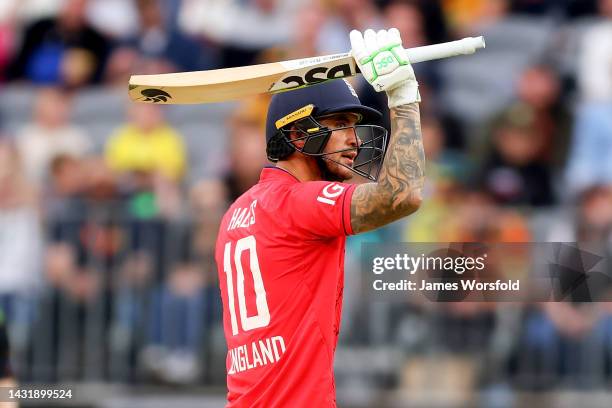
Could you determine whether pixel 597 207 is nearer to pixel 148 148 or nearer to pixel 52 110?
pixel 148 148

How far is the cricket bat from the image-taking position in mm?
5688

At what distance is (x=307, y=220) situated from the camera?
553 cm

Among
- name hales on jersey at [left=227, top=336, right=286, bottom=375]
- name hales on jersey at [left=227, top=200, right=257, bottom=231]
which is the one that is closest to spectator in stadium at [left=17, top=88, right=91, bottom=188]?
name hales on jersey at [left=227, top=200, right=257, bottom=231]

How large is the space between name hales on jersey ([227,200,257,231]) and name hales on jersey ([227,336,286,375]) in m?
0.52

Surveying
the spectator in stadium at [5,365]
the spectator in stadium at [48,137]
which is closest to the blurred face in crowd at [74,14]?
the spectator in stadium at [48,137]

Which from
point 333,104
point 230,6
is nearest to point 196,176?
point 230,6

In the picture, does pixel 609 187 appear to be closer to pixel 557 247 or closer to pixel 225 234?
pixel 557 247

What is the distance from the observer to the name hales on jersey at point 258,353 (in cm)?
572

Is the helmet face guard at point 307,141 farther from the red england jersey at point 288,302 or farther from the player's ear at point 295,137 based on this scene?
the red england jersey at point 288,302

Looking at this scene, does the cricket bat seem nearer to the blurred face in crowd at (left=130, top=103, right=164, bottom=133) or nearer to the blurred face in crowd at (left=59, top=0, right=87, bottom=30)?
the blurred face in crowd at (left=130, top=103, right=164, bottom=133)

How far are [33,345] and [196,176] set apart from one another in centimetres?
233

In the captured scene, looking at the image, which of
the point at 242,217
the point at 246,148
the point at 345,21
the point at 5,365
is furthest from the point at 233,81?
the point at 345,21

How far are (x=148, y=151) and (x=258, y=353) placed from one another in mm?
6685

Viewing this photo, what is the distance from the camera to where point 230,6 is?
13.5 m
